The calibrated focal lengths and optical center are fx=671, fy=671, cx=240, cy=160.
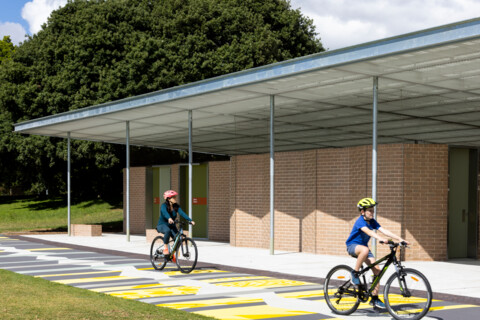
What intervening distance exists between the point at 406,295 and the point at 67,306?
4325 millimetres

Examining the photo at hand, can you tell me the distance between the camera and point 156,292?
420 inches

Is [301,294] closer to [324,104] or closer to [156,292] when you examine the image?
[156,292]

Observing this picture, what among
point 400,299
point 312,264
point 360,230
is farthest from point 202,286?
point 312,264

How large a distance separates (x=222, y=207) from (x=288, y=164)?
6200 millimetres

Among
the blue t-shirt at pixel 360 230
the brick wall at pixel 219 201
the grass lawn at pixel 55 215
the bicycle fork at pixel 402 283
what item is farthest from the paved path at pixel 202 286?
the grass lawn at pixel 55 215

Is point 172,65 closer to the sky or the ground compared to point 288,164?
closer to the sky

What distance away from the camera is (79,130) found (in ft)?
85.1

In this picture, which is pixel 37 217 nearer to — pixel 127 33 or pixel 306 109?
pixel 127 33

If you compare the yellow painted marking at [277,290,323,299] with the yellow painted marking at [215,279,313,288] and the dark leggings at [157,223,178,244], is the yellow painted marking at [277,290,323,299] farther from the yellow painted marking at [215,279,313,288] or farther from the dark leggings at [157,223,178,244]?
the dark leggings at [157,223,178,244]

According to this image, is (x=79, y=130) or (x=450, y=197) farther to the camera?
(x=79, y=130)

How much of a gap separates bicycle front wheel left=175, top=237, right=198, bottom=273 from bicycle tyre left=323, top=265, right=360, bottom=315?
5.04m

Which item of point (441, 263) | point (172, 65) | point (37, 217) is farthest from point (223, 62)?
point (441, 263)

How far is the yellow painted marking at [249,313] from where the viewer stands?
843cm

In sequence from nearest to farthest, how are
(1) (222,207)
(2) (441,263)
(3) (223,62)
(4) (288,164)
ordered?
(2) (441,263), (4) (288,164), (1) (222,207), (3) (223,62)
